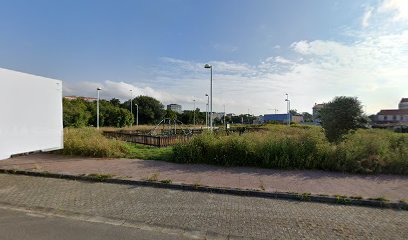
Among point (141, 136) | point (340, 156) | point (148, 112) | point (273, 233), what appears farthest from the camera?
point (148, 112)

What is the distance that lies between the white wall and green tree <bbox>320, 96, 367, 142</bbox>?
9781mm

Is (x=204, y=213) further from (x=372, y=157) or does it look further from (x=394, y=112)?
(x=394, y=112)

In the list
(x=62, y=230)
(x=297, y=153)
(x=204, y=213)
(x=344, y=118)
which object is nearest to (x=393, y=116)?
(x=344, y=118)

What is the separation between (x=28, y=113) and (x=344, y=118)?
10792mm

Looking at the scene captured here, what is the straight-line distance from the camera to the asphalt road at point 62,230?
12.4ft

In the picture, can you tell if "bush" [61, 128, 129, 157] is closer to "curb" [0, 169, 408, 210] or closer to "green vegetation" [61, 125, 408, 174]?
"green vegetation" [61, 125, 408, 174]

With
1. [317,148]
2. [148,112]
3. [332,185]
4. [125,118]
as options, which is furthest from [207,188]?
[148,112]

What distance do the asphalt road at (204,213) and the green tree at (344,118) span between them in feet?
17.8

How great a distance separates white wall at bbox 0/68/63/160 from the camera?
17.3 feet

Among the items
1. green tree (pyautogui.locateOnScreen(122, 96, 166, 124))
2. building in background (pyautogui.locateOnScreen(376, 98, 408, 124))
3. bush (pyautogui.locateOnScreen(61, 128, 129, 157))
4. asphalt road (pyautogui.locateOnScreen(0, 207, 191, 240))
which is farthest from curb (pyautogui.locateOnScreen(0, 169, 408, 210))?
building in background (pyautogui.locateOnScreen(376, 98, 408, 124))

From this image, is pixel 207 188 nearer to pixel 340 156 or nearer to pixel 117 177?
pixel 117 177

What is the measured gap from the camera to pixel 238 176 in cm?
704

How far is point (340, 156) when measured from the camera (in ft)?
26.0

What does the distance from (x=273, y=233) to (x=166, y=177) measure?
3.65m
